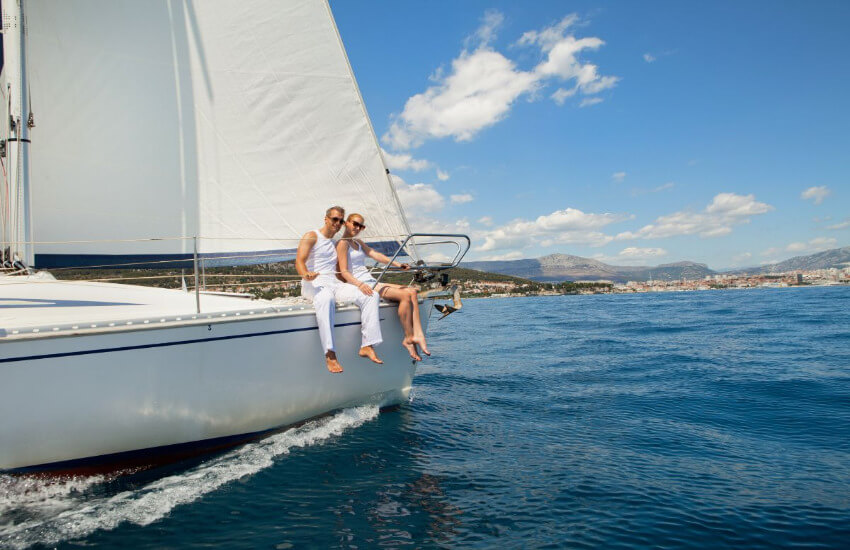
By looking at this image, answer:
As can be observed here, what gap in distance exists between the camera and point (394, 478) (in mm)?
4566

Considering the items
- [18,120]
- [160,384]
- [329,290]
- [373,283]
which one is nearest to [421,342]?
[373,283]

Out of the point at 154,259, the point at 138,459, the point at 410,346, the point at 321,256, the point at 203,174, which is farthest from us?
the point at 154,259

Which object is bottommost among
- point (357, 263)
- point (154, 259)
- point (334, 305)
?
point (334, 305)

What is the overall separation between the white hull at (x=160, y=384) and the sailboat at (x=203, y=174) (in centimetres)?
3

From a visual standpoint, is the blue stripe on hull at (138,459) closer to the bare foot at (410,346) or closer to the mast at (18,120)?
the bare foot at (410,346)

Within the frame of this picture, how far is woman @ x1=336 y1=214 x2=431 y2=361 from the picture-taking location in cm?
567

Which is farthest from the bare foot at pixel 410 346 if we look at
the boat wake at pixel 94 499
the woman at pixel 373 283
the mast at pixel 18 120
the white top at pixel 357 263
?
the mast at pixel 18 120

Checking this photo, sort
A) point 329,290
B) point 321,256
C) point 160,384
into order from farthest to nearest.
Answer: point 321,256 → point 329,290 → point 160,384

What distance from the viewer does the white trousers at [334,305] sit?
5.15m

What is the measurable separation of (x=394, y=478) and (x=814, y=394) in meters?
7.28

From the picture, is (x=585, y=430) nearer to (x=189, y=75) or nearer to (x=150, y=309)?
(x=150, y=309)

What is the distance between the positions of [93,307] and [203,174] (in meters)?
2.12

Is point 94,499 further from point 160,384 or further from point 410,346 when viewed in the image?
point 410,346

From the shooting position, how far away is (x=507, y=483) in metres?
4.39
